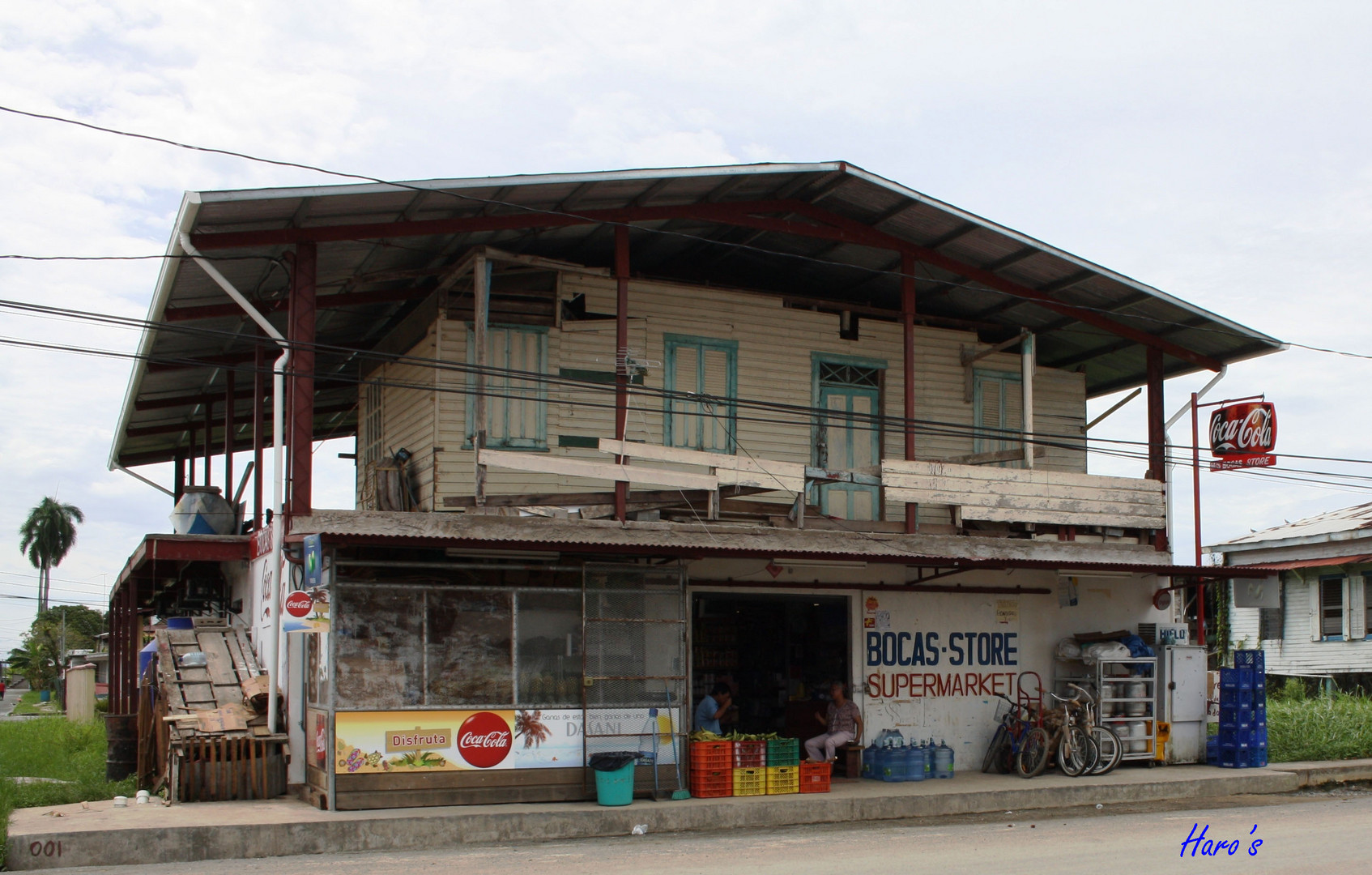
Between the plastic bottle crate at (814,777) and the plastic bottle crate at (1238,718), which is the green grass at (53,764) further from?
the plastic bottle crate at (1238,718)

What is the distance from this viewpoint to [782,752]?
48.5 feet

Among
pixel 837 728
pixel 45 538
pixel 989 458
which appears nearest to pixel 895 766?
pixel 837 728

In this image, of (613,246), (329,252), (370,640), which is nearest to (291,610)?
(370,640)

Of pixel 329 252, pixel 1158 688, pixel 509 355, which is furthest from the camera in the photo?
pixel 1158 688

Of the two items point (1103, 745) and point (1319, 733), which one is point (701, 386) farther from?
point (1319, 733)

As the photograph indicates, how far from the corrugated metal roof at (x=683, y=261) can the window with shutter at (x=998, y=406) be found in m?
0.86

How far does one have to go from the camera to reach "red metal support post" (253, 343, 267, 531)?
58.0ft

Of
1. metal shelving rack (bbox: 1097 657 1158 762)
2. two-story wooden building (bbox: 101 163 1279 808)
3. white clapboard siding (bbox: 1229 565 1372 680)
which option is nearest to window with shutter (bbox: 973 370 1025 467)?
two-story wooden building (bbox: 101 163 1279 808)

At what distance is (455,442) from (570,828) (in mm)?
5556

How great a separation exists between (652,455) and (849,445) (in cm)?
474

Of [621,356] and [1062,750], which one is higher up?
[621,356]

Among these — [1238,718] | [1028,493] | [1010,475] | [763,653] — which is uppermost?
[1010,475]

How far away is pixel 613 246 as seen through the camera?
17.6m

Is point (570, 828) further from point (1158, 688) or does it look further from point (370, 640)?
point (1158, 688)
